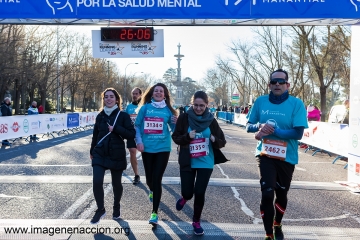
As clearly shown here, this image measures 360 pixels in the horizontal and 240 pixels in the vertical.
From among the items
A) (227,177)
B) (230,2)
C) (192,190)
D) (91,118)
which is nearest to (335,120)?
(227,177)

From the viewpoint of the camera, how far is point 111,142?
5.36 meters

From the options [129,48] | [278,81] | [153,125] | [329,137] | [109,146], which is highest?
[129,48]

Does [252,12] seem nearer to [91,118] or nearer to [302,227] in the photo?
[302,227]

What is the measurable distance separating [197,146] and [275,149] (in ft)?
3.08

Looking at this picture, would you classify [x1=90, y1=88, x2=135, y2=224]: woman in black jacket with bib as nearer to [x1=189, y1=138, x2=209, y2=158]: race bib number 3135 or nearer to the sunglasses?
[x1=189, y1=138, x2=209, y2=158]: race bib number 3135

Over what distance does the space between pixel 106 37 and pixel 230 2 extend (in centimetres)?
369

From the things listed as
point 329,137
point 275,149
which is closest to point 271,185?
point 275,149

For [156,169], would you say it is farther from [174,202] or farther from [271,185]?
[271,185]

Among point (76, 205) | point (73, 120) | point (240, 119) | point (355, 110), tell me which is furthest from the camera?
point (240, 119)

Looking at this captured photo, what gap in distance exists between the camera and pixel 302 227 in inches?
212

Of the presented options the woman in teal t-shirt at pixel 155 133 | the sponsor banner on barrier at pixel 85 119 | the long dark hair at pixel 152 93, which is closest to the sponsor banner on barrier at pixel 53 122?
the sponsor banner on barrier at pixel 85 119

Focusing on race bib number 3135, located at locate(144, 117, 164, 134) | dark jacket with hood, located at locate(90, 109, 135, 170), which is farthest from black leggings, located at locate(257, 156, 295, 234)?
dark jacket with hood, located at locate(90, 109, 135, 170)

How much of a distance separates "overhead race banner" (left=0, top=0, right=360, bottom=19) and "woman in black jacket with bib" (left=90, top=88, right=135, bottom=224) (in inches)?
131

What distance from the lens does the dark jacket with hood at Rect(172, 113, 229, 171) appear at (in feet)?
16.5
